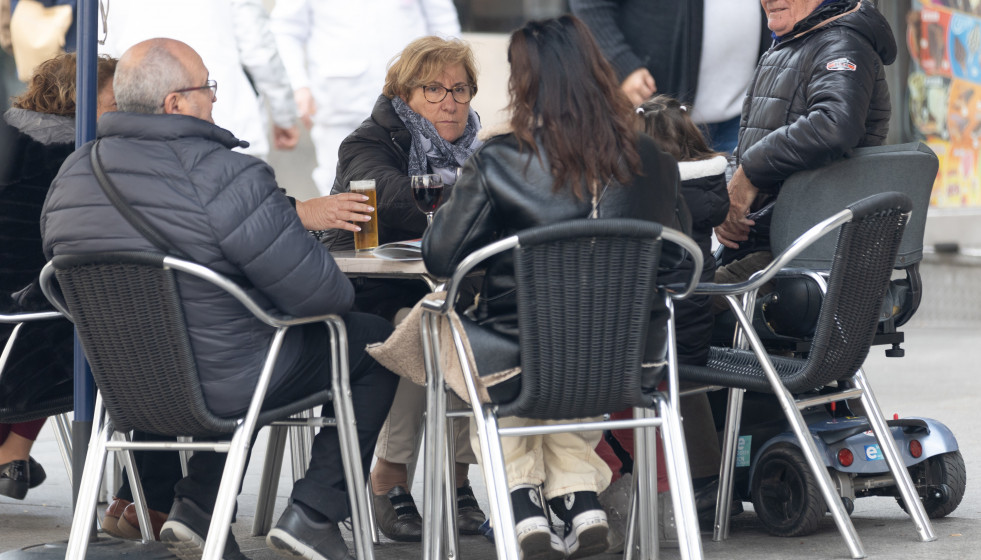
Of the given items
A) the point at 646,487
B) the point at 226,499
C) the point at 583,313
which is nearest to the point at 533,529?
the point at 646,487

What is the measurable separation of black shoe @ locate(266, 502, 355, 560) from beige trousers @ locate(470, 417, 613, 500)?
424 millimetres

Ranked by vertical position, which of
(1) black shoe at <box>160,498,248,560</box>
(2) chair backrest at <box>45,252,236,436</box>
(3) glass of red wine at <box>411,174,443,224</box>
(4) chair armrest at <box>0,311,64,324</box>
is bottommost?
(1) black shoe at <box>160,498,248,560</box>

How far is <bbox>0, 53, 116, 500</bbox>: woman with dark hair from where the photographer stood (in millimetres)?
3910

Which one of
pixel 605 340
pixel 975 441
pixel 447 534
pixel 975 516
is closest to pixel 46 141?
pixel 447 534

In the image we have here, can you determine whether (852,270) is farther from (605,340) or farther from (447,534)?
(447,534)

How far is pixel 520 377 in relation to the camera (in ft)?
9.25

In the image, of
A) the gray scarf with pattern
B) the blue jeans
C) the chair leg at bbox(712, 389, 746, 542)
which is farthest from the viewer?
the blue jeans

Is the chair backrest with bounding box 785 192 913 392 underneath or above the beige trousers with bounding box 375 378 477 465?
above

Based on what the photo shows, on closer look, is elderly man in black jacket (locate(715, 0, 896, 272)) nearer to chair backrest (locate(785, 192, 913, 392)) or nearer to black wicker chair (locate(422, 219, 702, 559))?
chair backrest (locate(785, 192, 913, 392))

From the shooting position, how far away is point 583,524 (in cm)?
314

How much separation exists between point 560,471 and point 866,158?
1.38 m

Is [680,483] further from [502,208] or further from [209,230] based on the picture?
[209,230]


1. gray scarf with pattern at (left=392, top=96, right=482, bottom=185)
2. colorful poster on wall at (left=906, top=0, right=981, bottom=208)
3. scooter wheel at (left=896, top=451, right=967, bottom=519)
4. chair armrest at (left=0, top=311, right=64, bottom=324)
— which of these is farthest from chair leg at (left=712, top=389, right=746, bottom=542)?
colorful poster on wall at (left=906, top=0, right=981, bottom=208)

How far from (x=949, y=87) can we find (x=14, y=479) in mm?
7921
